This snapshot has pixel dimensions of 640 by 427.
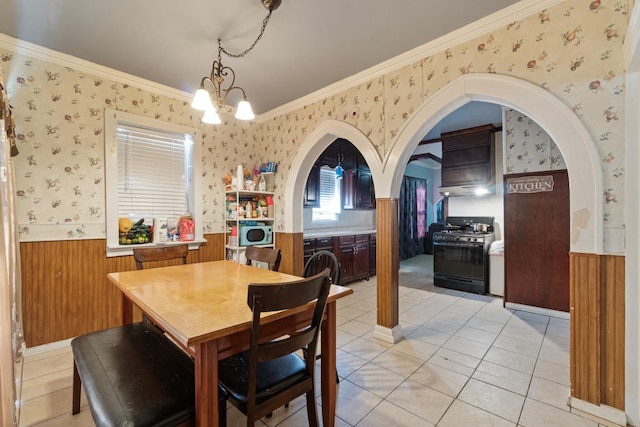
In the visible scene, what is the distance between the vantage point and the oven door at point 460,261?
429 cm

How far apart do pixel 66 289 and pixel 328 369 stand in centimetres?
265

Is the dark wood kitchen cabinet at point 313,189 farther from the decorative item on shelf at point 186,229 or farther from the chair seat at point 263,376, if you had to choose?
the chair seat at point 263,376

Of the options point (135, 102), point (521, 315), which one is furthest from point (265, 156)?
point (521, 315)

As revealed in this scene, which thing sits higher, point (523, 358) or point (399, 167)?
point (399, 167)

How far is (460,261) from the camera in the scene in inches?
177

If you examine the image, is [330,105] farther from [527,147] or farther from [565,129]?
[527,147]

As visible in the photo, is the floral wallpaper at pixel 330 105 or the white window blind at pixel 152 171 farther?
the white window blind at pixel 152 171

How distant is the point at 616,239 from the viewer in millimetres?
1714

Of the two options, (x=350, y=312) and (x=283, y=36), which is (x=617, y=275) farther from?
(x=283, y=36)

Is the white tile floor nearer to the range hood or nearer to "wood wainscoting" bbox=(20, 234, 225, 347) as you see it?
"wood wainscoting" bbox=(20, 234, 225, 347)

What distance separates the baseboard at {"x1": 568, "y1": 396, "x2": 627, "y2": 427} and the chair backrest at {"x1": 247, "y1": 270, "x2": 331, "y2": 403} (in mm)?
1802

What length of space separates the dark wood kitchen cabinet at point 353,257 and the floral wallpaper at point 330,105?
5.70 ft

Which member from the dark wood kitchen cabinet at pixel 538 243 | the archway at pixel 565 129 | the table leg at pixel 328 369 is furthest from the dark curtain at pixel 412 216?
the table leg at pixel 328 369

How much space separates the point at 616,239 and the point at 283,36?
Result: 271 cm
